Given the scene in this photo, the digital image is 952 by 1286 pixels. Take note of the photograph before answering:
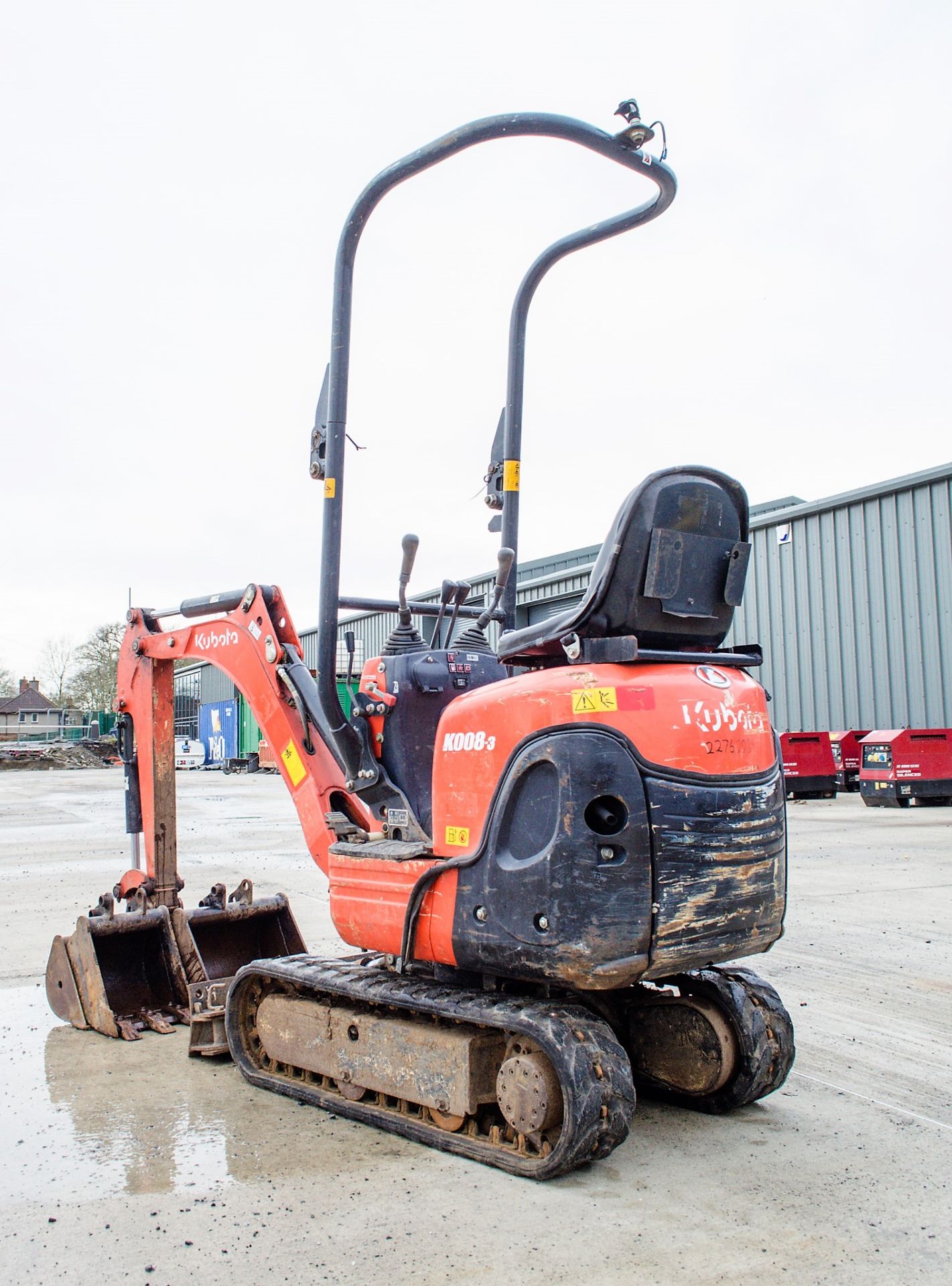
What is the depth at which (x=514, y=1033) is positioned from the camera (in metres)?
3.45

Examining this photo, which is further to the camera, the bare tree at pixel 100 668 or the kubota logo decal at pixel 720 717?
the bare tree at pixel 100 668

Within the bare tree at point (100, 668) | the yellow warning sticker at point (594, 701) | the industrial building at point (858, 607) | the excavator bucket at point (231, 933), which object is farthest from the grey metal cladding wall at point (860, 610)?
the bare tree at point (100, 668)

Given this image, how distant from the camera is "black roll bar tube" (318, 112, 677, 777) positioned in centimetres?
382

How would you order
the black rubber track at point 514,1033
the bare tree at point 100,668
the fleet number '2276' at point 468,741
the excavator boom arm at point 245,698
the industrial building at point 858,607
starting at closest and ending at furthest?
1. the black rubber track at point 514,1033
2. the fleet number '2276' at point 468,741
3. the excavator boom arm at point 245,698
4. the industrial building at point 858,607
5. the bare tree at point 100,668

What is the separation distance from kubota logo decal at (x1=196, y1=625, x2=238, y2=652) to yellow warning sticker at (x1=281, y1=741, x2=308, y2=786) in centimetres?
62

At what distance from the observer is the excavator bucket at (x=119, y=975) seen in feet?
16.6

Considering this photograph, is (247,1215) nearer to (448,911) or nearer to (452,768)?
(448,911)

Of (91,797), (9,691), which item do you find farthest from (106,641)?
(91,797)

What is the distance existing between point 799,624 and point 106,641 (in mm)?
48421

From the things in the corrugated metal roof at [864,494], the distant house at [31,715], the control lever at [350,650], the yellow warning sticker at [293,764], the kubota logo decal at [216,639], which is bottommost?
the yellow warning sticker at [293,764]

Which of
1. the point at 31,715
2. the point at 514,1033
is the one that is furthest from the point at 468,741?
the point at 31,715

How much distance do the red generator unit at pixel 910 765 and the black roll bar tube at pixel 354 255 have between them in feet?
44.4

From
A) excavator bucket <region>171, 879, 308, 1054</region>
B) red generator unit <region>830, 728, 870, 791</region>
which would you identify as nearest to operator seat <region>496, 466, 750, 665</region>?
excavator bucket <region>171, 879, 308, 1054</region>

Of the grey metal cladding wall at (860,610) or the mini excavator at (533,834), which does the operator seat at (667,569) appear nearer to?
the mini excavator at (533,834)
